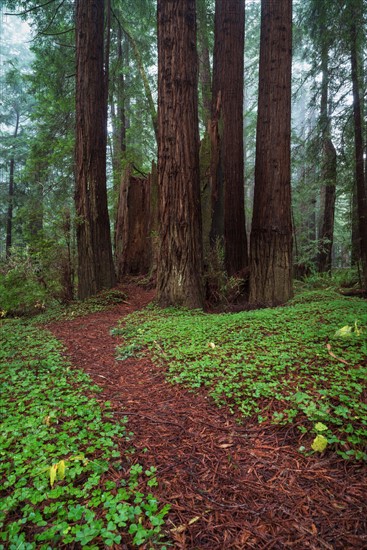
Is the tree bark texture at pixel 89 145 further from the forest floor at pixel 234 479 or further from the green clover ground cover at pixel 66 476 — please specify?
the forest floor at pixel 234 479

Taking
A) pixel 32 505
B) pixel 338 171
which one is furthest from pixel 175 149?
pixel 338 171

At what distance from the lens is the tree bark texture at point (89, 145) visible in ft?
21.3

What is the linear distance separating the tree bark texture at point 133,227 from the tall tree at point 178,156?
3.83m

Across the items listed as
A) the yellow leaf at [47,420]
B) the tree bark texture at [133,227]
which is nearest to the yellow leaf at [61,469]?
the yellow leaf at [47,420]

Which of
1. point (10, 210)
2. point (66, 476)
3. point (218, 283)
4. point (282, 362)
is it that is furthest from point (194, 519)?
point (10, 210)

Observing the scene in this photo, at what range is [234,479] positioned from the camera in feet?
5.79

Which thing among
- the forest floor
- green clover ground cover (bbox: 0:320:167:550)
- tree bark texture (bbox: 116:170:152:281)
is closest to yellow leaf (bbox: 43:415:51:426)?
green clover ground cover (bbox: 0:320:167:550)

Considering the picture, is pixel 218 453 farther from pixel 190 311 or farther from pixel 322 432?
pixel 190 311

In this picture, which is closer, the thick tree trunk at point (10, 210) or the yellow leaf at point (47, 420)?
the yellow leaf at point (47, 420)

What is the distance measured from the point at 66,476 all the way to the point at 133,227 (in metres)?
8.18

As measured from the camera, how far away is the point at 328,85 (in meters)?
9.51

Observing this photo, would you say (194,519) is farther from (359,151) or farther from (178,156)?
(359,151)

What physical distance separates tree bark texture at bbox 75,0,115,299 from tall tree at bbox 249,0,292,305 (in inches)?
125

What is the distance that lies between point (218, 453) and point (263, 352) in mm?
1275
